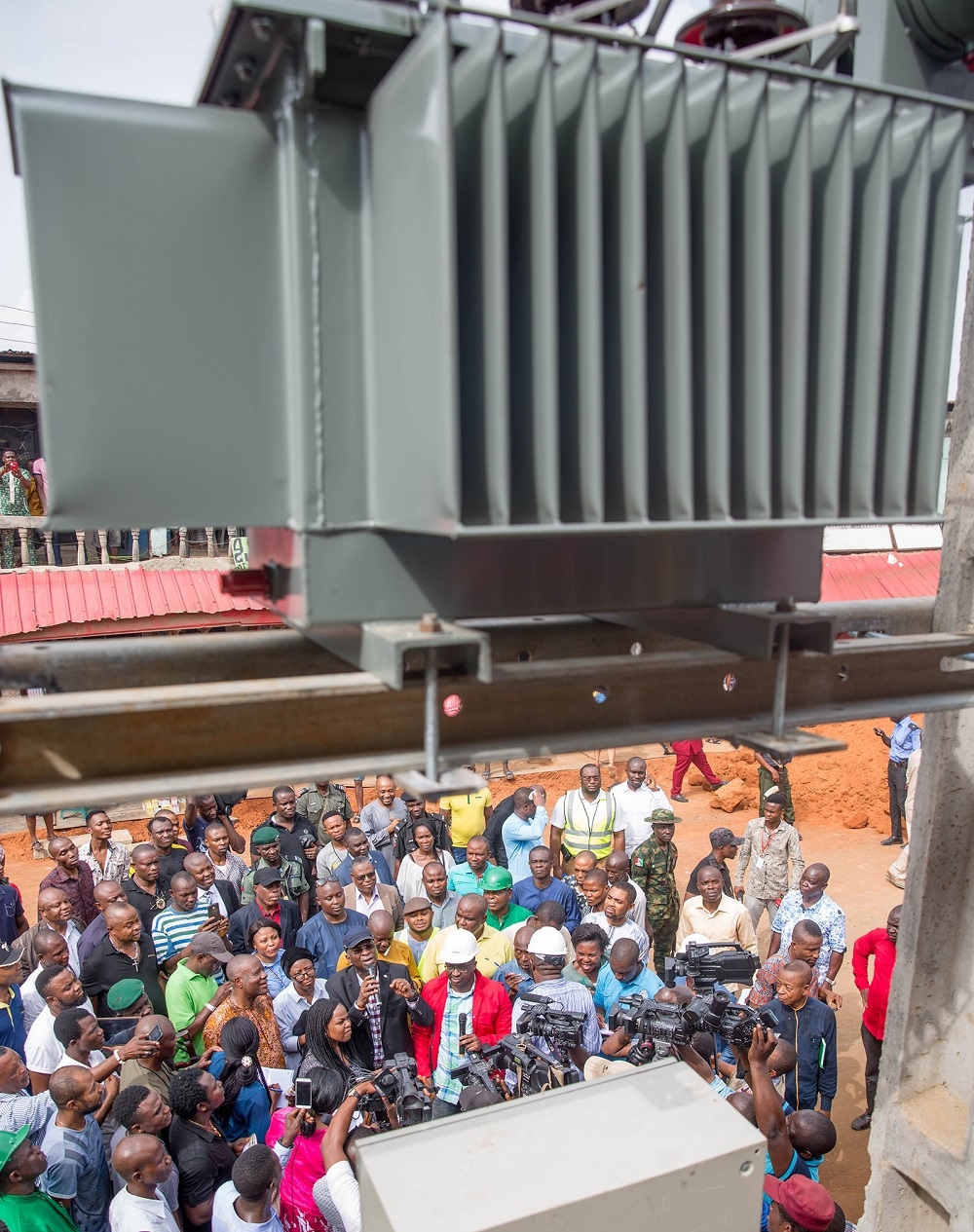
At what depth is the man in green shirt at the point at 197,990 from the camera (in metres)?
6.05

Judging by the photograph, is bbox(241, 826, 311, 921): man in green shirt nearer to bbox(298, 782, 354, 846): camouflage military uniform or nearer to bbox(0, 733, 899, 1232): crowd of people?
bbox(0, 733, 899, 1232): crowd of people

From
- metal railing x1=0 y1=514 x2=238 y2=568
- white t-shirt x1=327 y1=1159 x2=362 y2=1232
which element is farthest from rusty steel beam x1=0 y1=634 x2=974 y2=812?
metal railing x1=0 y1=514 x2=238 y2=568

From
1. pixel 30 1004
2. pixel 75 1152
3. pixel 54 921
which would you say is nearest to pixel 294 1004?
pixel 30 1004

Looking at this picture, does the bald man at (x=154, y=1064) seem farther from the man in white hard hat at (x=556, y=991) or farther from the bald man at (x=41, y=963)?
the man in white hard hat at (x=556, y=991)

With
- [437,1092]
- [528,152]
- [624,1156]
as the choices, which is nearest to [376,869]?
[437,1092]

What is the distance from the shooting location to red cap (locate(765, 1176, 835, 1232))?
14.2 feet

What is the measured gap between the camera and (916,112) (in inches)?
114

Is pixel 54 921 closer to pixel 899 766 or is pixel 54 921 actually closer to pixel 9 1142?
pixel 9 1142

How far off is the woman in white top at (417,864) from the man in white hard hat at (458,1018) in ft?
6.52

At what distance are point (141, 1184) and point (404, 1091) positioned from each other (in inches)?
52.1

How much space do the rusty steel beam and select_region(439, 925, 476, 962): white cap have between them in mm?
3652

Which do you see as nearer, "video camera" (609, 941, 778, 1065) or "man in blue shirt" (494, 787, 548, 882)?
"video camera" (609, 941, 778, 1065)

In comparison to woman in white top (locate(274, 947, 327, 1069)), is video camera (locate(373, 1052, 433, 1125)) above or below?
above

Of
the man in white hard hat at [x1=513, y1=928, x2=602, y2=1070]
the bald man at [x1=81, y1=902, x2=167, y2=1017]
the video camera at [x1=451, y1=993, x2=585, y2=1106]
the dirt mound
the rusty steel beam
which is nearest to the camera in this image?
the rusty steel beam
